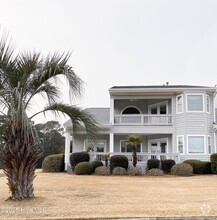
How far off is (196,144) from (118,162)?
690 cm

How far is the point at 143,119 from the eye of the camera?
25359 mm

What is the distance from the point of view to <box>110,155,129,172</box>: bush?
21.5 m

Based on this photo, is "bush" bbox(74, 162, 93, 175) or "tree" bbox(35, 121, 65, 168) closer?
"bush" bbox(74, 162, 93, 175)

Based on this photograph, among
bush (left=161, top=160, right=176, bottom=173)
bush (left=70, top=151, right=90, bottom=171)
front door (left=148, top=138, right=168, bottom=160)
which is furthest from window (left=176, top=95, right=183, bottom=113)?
bush (left=70, top=151, right=90, bottom=171)

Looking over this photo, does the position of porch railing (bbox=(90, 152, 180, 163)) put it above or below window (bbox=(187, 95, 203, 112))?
below

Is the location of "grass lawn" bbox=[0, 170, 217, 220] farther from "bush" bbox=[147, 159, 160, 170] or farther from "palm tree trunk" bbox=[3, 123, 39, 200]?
"bush" bbox=[147, 159, 160, 170]

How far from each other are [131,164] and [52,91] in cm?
1465

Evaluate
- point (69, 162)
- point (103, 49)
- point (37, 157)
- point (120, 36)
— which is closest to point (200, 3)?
point (120, 36)

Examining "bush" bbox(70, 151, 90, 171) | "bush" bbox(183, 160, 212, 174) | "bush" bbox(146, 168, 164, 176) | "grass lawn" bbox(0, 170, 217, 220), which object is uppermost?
"bush" bbox(70, 151, 90, 171)

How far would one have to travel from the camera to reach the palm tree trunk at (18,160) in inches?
345

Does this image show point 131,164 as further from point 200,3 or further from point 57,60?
point 57,60

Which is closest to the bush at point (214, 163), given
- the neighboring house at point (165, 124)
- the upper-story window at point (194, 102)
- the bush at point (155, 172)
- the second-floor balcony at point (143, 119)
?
the neighboring house at point (165, 124)

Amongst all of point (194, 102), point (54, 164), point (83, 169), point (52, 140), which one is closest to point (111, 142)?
point (83, 169)

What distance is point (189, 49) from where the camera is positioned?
23.2 meters
